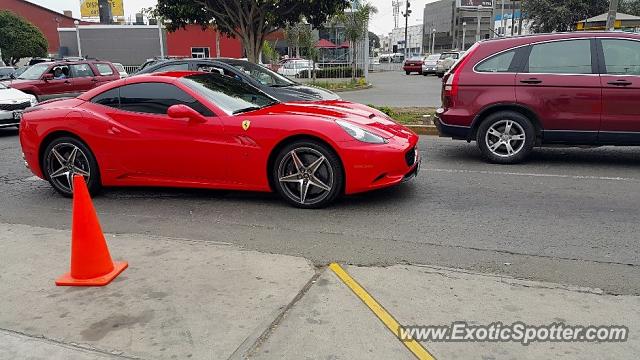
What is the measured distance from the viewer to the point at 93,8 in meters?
82.4

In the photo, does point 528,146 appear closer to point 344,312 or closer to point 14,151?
point 344,312

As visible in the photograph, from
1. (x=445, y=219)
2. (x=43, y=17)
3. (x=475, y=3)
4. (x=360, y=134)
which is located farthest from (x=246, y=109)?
(x=475, y=3)

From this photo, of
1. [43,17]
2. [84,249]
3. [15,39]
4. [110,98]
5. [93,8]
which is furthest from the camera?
[93,8]

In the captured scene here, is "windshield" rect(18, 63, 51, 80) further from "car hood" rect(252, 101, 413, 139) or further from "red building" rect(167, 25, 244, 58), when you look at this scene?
"red building" rect(167, 25, 244, 58)

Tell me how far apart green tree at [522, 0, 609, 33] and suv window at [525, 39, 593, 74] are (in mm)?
43719

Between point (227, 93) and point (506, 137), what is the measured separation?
3.87 m

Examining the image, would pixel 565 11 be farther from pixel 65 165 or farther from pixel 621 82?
pixel 65 165

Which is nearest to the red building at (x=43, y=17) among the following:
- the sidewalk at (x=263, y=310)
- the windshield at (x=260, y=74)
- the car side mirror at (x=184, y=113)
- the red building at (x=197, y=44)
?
the red building at (x=197, y=44)

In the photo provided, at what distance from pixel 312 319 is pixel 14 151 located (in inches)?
343

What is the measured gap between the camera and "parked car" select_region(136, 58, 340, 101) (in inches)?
381

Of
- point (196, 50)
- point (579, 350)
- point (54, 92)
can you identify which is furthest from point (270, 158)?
point (196, 50)

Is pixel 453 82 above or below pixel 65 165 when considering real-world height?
above

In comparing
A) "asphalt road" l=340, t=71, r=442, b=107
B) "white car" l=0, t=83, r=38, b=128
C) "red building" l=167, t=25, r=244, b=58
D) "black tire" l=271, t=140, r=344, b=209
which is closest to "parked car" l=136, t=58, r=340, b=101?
"white car" l=0, t=83, r=38, b=128

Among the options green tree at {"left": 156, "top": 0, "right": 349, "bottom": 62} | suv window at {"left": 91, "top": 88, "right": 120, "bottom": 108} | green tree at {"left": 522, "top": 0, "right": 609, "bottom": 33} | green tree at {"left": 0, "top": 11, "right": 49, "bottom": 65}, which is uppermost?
green tree at {"left": 522, "top": 0, "right": 609, "bottom": 33}
